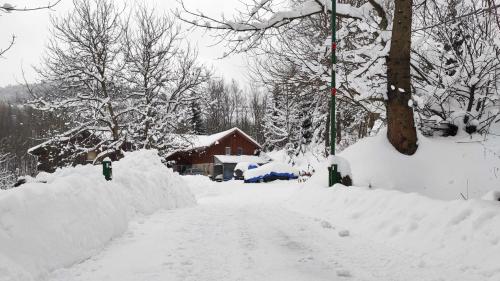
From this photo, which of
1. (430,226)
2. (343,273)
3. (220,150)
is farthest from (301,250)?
(220,150)

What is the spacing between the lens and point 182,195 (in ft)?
41.3

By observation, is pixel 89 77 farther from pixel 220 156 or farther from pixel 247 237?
pixel 220 156

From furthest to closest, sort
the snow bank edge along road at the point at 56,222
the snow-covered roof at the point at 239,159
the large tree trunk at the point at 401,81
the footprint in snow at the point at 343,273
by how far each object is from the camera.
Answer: the snow-covered roof at the point at 239,159, the large tree trunk at the point at 401,81, the footprint in snow at the point at 343,273, the snow bank edge along road at the point at 56,222

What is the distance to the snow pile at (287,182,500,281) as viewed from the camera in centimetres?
438

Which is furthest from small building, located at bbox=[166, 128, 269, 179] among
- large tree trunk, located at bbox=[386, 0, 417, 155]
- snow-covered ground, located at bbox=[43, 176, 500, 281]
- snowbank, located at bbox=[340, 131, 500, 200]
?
snow-covered ground, located at bbox=[43, 176, 500, 281]

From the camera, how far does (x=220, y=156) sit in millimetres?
55750

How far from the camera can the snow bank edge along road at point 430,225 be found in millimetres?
4383

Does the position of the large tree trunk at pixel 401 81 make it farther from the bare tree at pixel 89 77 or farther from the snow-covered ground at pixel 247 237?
the bare tree at pixel 89 77

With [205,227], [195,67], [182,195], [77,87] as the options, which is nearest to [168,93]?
[195,67]

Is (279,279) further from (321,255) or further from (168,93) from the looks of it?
(168,93)

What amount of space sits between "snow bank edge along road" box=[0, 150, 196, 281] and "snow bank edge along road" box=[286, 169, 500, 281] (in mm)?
3830

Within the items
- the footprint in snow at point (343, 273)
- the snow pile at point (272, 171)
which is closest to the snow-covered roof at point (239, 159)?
the snow pile at point (272, 171)

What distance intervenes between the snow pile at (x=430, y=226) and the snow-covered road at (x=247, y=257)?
0.69ft

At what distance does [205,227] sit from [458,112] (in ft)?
22.8
